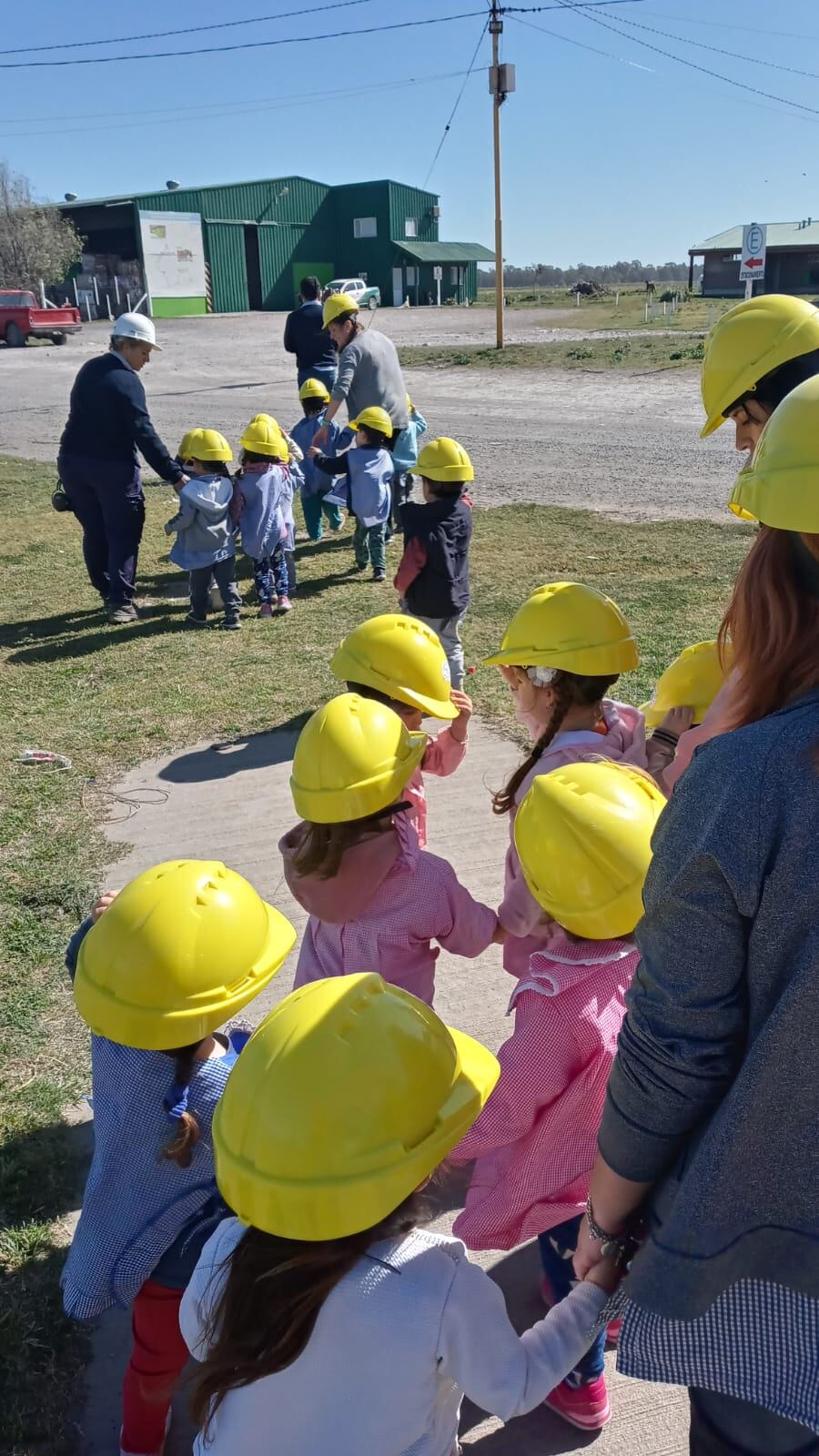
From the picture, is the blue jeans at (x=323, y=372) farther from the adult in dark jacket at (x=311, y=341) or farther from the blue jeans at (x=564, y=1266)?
the blue jeans at (x=564, y=1266)

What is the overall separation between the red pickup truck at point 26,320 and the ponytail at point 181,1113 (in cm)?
3665

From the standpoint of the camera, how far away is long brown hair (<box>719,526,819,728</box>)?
1230 millimetres

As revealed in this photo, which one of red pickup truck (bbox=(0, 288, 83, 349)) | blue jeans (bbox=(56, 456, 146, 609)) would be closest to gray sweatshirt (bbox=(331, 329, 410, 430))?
blue jeans (bbox=(56, 456, 146, 609))

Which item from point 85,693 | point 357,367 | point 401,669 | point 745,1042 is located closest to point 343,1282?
point 745,1042

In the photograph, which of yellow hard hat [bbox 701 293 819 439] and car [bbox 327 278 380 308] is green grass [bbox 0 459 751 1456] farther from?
car [bbox 327 278 380 308]

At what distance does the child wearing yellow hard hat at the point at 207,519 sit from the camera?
714cm

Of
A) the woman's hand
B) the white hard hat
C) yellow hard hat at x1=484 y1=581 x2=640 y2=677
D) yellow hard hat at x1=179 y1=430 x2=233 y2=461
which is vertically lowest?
the woman's hand

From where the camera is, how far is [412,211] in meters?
51.2

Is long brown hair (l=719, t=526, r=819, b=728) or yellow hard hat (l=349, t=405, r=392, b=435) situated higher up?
long brown hair (l=719, t=526, r=819, b=728)

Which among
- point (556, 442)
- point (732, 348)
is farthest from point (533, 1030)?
point (556, 442)

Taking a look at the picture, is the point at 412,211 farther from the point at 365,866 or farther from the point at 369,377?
the point at 365,866

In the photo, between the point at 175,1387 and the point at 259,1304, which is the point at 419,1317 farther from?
the point at 175,1387

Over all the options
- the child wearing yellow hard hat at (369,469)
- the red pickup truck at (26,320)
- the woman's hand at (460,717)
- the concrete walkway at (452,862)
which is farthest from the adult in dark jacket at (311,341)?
the red pickup truck at (26,320)

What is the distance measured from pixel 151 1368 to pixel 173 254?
49939mm
